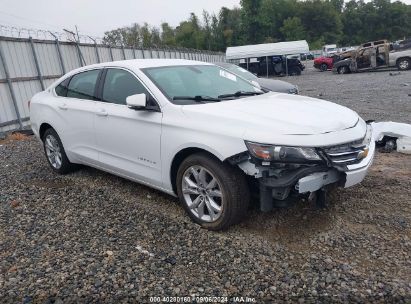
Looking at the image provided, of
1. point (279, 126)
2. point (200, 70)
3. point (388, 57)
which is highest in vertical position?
point (200, 70)

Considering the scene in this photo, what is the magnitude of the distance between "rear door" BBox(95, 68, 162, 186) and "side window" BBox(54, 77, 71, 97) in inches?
37.8

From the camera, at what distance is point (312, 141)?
3.08 meters

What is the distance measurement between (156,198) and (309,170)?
205 centimetres

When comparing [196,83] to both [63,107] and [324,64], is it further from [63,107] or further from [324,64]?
[324,64]

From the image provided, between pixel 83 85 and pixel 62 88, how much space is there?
1.94ft

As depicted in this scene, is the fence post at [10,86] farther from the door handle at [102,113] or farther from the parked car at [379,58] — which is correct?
the parked car at [379,58]

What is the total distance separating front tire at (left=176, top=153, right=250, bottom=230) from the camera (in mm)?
3355

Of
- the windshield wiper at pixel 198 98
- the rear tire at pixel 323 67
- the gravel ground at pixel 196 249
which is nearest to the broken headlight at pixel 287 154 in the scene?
the gravel ground at pixel 196 249

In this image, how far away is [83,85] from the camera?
4.96 metres

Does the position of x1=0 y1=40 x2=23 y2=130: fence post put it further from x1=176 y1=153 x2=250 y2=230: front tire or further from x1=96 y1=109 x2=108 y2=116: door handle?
x1=176 y1=153 x2=250 y2=230: front tire

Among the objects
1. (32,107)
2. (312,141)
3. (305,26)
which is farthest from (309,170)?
(305,26)

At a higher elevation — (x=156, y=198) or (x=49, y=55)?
(x=49, y=55)

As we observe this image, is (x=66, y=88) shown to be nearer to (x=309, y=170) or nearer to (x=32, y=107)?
(x=32, y=107)

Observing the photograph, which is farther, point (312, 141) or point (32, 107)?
point (32, 107)
